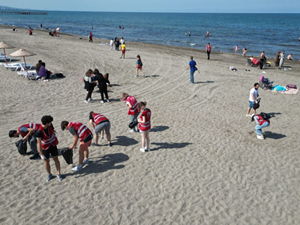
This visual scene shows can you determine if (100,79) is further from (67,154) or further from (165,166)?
(165,166)

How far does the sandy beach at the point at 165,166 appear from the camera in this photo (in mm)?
5562

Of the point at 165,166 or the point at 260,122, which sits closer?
the point at 165,166

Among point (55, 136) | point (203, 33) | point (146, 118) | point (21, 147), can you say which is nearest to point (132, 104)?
point (146, 118)

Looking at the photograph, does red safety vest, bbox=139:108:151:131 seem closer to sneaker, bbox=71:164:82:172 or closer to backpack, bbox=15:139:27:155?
sneaker, bbox=71:164:82:172

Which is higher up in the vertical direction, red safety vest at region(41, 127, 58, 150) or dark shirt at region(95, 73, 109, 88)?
dark shirt at region(95, 73, 109, 88)

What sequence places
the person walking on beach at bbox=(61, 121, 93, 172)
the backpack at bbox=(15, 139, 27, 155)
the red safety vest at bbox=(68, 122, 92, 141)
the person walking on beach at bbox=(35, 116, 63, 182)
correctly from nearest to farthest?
1. the person walking on beach at bbox=(35, 116, 63, 182)
2. the person walking on beach at bbox=(61, 121, 93, 172)
3. the red safety vest at bbox=(68, 122, 92, 141)
4. the backpack at bbox=(15, 139, 27, 155)

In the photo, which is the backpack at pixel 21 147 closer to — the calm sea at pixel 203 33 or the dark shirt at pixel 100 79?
the dark shirt at pixel 100 79

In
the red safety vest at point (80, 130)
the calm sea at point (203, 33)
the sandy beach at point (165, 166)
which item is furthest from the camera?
the calm sea at point (203, 33)

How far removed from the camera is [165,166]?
7227mm

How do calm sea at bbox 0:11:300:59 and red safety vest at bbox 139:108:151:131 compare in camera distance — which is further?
calm sea at bbox 0:11:300:59

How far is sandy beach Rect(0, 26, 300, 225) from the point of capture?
18.2 feet

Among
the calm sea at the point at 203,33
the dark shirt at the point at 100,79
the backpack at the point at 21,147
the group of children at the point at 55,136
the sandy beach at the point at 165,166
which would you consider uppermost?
the calm sea at the point at 203,33

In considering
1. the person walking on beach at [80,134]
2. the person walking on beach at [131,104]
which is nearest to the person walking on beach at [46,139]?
the person walking on beach at [80,134]

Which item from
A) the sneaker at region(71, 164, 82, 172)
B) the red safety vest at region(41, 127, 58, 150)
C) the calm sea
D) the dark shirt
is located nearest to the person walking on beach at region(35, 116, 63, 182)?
the red safety vest at region(41, 127, 58, 150)
